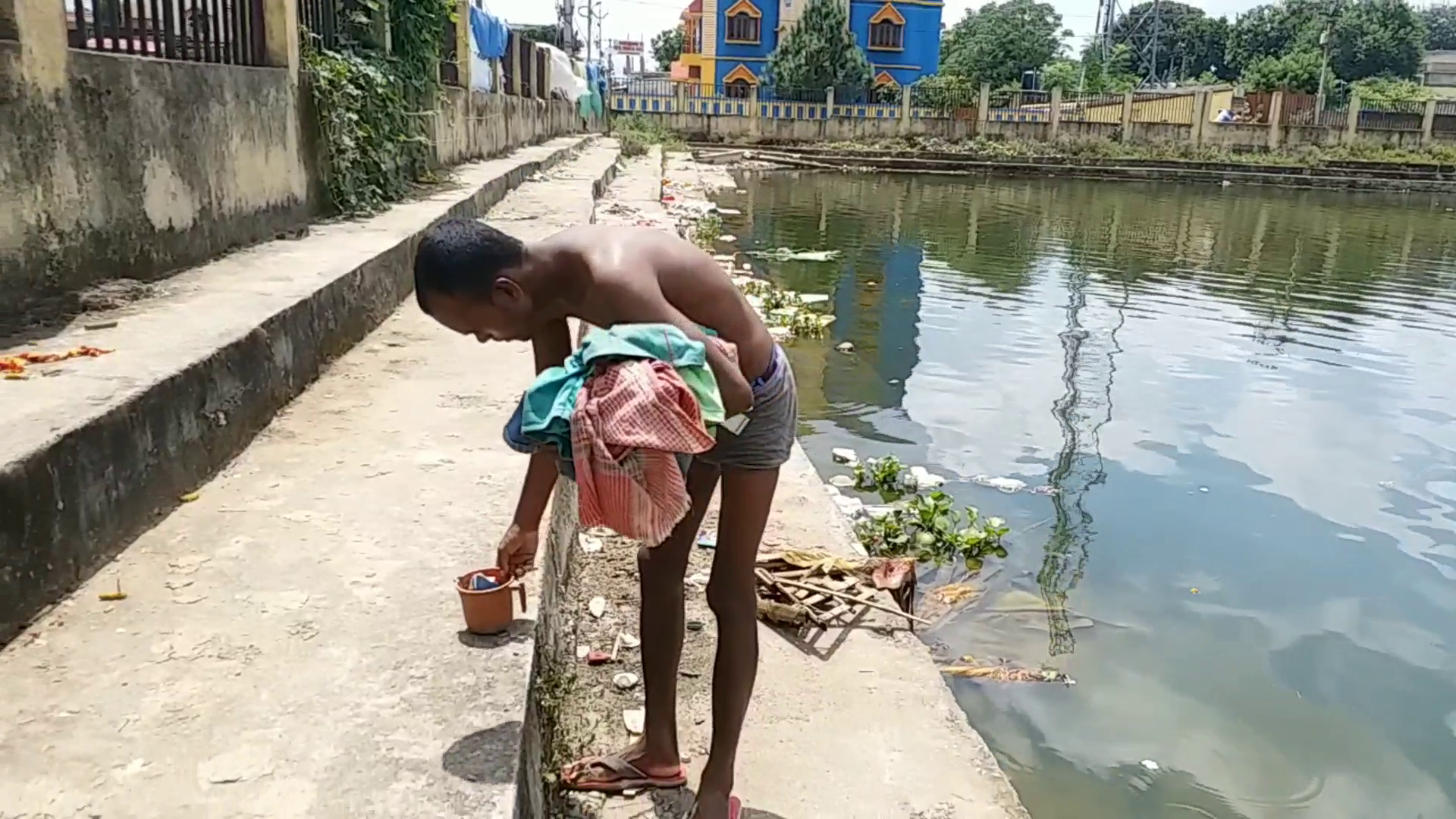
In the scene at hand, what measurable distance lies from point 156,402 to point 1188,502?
5.57 metres

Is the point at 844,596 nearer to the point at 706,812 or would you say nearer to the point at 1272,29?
the point at 706,812

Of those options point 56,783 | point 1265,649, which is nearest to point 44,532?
point 56,783

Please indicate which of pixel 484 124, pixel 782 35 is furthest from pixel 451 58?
pixel 782 35

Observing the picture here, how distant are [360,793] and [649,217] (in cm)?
1085

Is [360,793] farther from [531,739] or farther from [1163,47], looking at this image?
[1163,47]

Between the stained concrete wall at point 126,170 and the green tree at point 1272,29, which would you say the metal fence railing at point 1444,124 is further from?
the stained concrete wall at point 126,170

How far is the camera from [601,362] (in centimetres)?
176

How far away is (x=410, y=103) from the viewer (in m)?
9.62

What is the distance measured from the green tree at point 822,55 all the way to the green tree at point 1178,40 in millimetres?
30685

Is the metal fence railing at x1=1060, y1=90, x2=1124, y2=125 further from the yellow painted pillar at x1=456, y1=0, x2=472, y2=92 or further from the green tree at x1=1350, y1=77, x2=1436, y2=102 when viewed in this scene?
the yellow painted pillar at x1=456, y1=0, x2=472, y2=92

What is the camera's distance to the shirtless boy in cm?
197

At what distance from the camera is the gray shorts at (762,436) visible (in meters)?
2.21

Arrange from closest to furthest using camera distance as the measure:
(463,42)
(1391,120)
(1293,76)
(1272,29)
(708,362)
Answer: (708,362) → (463,42) → (1391,120) → (1293,76) → (1272,29)

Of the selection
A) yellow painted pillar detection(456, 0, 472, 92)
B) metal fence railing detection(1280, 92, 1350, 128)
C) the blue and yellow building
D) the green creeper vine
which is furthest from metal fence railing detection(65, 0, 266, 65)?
the blue and yellow building
